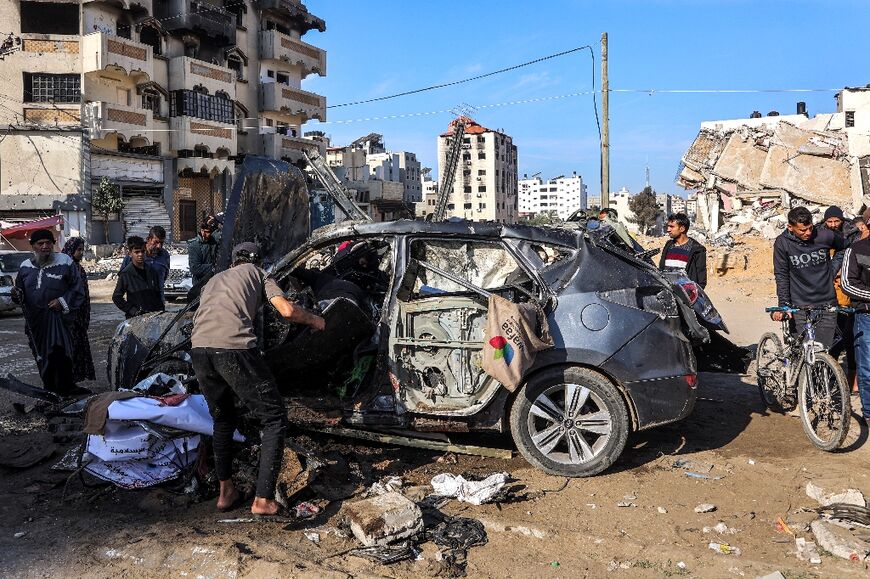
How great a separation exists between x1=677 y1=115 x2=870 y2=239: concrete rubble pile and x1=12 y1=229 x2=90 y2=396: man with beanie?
29540 mm

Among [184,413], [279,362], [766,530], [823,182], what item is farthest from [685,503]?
[823,182]

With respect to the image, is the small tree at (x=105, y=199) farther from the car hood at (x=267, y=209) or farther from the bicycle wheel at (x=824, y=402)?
the bicycle wheel at (x=824, y=402)

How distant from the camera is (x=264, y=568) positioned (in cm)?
331

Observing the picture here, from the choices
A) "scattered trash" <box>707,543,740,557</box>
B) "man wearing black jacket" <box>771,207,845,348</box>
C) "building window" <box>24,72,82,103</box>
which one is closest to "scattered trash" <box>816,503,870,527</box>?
"scattered trash" <box>707,543,740,557</box>

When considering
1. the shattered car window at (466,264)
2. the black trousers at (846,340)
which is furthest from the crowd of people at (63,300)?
the black trousers at (846,340)

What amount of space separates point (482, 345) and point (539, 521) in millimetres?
1181

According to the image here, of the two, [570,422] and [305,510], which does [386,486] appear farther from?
[570,422]

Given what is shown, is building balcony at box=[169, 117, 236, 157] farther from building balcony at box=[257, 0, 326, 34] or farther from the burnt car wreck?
the burnt car wreck

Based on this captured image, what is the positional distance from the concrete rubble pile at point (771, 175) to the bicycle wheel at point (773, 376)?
2698cm

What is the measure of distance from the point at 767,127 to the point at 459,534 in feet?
130

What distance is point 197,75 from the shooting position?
34.7 meters

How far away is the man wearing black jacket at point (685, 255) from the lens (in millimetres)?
7258

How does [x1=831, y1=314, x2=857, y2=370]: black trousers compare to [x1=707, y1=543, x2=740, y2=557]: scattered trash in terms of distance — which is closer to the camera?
[x1=707, y1=543, x2=740, y2=557]: scattered trash

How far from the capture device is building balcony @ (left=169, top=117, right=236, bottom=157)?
109 ft
